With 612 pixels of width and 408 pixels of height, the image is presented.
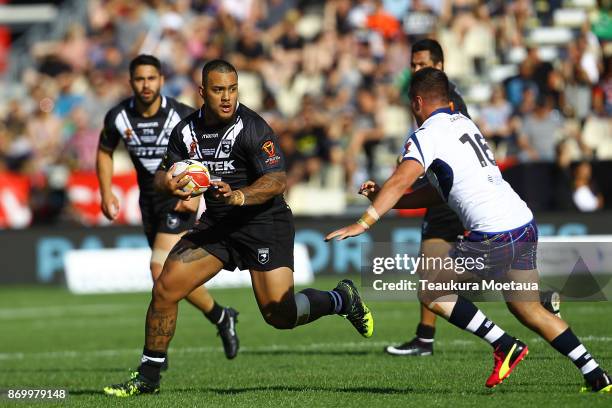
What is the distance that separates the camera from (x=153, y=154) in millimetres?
11703

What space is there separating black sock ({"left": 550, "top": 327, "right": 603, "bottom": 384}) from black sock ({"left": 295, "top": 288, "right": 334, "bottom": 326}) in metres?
→ 2.09

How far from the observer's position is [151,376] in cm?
938

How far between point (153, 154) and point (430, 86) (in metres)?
3.91

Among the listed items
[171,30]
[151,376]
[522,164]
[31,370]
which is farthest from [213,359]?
[171,30]

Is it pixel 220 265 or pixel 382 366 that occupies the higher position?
pixel 220 265

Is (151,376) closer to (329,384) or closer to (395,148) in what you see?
(329,384)

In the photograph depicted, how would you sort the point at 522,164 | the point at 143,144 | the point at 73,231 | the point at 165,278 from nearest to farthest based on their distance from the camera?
1. the point at 165,278
2. the point at 143,144
3. the point at 522,164
4. the point at 73,231

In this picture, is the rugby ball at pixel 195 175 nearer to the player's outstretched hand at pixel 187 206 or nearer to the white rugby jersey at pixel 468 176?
the white rugby jersey at pixel 468 176

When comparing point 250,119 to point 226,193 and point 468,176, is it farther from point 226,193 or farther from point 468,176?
point 468,176

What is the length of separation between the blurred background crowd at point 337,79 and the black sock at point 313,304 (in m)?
11.2

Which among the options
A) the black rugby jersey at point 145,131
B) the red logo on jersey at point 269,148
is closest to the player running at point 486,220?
the red logo on jersey at point 269,148

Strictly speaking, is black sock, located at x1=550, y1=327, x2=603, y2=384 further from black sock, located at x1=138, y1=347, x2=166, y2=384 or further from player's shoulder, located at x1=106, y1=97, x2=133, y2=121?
player's shoulder, located at x1=106, y1=97, x2=133, y2=121

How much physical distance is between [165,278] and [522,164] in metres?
11.8

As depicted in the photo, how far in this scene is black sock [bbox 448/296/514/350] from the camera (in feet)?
27.5
